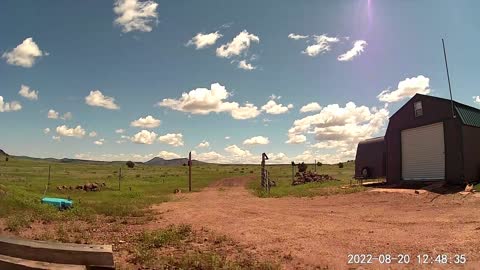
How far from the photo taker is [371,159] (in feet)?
130

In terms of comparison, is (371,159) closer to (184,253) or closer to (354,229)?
(354,229)

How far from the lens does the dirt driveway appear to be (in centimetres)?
808

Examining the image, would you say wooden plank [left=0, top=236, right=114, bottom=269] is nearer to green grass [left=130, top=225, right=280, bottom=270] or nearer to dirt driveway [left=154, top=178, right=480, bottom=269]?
green grass [left=130, top=225, right=280, bottom=270]

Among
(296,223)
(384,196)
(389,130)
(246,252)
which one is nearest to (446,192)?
(384,196)

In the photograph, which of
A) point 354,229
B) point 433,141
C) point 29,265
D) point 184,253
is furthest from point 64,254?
point 433,141

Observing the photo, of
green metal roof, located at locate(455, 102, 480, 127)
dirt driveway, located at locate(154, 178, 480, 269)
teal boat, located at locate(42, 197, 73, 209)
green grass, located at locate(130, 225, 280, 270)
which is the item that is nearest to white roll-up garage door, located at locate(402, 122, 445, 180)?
green metal roof, located at locate(455, 102, 480, 127)

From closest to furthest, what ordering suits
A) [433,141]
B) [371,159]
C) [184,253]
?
[184,253]
[433,141]
[371,159]

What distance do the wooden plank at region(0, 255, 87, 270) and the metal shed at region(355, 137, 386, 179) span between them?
34889 mm

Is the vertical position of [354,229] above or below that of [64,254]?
below

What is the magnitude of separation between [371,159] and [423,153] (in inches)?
591

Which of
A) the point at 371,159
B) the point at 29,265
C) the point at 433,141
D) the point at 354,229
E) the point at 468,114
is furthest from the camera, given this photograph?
the point at 371,159

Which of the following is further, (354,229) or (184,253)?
(354,229)

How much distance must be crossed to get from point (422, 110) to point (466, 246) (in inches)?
722

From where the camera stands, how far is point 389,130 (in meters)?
28.0
